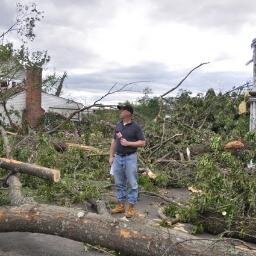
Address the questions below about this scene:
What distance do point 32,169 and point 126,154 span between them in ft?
4.30

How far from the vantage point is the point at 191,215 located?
21.8 feet

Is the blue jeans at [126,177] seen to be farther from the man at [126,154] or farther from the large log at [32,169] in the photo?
the large log at [32,169]

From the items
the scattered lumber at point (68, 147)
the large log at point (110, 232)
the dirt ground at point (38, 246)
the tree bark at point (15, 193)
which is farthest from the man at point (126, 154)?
the scattered lumber at point (68, 147)

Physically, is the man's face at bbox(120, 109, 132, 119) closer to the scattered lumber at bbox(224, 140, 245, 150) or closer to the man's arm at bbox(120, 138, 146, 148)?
the man's arm at bbox(120, 138, 146, 148)

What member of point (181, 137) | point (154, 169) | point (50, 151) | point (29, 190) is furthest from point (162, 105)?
point (29, 190)

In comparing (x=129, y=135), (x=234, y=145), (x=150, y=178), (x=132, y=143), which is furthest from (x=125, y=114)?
(x=234, y=145)

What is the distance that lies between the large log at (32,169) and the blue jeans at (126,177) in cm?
107

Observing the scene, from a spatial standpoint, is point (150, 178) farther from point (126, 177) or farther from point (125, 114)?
point (125, 114)

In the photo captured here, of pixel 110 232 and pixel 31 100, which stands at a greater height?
pixel 31 100

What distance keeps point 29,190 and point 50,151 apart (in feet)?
4.31

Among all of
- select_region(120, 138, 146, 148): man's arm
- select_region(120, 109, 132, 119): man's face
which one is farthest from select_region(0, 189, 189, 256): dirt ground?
select_region(120, 109, 132, 119): man's face

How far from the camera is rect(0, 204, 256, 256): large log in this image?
459cm

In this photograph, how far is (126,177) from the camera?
7.07m

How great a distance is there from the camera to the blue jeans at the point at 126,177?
677cm
